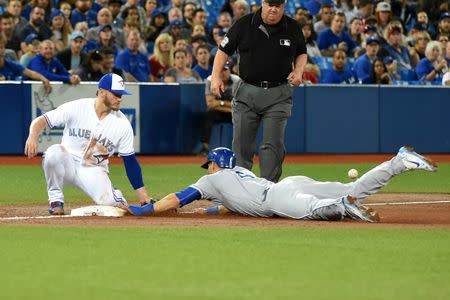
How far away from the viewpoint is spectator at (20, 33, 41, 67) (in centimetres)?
1812

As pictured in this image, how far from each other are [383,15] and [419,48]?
116 centimetres

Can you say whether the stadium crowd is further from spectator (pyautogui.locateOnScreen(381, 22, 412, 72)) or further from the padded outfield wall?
the padded outfield wall

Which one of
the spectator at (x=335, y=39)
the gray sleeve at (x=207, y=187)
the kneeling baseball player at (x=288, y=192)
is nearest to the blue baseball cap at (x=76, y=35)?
the spectator at (x=335, y=39)

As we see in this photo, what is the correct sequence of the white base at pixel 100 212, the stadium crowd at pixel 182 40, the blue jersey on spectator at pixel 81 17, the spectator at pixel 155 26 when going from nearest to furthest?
the white base at pixel 100 212 < the stadium crowd at pixel 182 40 < the blue jersey on spectator at pixel 81 17 < the spectator at pixel 155 26

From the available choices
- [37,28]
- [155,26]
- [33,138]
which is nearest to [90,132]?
[33,138]

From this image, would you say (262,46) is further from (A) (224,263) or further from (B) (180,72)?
(B) (180,72)

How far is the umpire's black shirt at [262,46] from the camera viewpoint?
1184 cm

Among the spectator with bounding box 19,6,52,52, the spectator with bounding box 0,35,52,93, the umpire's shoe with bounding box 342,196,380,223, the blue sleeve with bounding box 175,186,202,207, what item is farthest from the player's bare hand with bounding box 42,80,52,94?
the umpire's shoe with bounding box 342,196,380,223

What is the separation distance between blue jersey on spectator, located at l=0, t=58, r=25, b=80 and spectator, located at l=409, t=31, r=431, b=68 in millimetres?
8273

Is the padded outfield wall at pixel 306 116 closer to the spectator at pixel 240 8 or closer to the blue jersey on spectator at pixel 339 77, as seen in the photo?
the blue jersey on spectator at pixel 339 77

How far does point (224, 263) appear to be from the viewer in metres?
7.38

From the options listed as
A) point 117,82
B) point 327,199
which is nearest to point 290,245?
point 327,199

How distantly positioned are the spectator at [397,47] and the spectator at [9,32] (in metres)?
7.35

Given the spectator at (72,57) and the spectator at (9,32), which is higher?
the spectator at (9,32)
